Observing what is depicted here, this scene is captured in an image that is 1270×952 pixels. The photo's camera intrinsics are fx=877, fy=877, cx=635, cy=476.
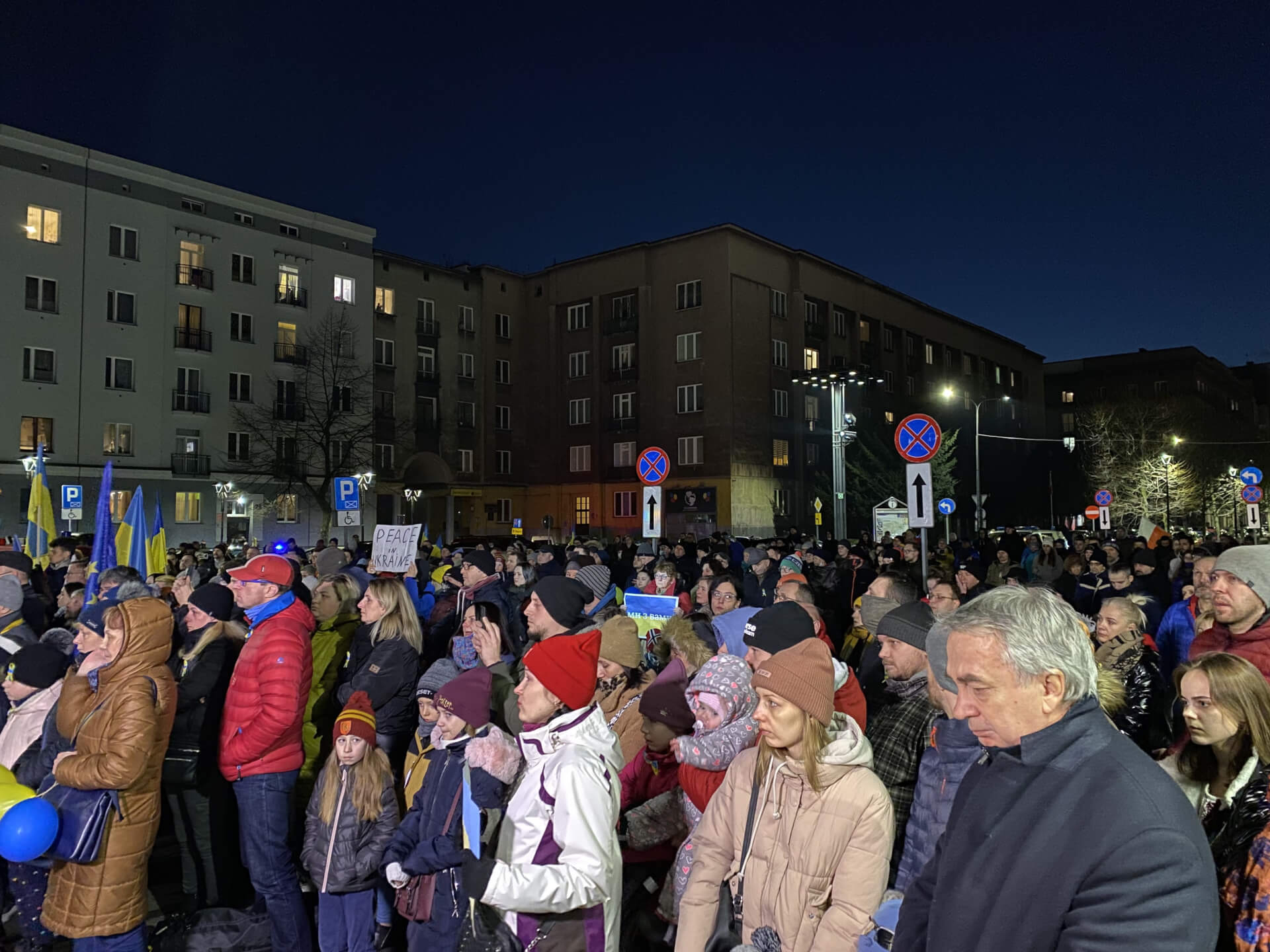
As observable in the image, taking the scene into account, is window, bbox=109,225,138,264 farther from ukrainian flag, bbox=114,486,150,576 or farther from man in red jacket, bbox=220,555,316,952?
man in red jacket, bbox=220,555,316,952

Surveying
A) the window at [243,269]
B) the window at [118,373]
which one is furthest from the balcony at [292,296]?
the window at [118,373]

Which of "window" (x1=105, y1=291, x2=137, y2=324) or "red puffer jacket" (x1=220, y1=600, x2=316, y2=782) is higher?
"window" (x1=105, y1=291, x2=137, y2=324)

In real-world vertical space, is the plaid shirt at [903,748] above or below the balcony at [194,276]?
below

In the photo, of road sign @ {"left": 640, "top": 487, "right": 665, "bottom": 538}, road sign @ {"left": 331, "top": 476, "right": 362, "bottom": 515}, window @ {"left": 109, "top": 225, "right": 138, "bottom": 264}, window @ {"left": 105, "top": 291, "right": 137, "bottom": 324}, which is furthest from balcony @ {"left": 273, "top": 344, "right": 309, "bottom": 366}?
road sign @ {"left": 640, "top": 487, "right": 665, "bottom": 538}

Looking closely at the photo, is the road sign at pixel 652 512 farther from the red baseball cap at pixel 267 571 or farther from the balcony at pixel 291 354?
the balcony at pixel 291 354

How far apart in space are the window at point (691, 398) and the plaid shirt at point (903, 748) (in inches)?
1777

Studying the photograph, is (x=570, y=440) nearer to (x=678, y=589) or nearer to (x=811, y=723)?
(x=678, y=589)

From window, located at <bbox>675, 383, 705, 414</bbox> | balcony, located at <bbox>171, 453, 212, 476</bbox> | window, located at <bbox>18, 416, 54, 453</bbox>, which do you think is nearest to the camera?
window, located at <bbox>18, 416, 54, 453</bbox>

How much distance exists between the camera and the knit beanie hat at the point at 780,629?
12.8 feet

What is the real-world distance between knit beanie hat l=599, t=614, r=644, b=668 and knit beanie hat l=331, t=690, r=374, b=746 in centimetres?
139

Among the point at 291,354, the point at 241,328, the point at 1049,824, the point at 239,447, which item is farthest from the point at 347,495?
the point at 291,354

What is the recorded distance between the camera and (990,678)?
215cm

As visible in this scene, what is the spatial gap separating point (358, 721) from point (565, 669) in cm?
235

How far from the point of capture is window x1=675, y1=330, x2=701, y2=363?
162 ft
